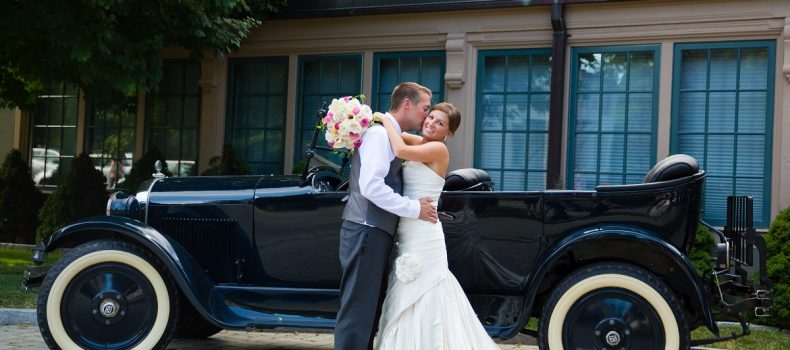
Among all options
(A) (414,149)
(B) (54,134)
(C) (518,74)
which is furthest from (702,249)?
(B) (54,134)

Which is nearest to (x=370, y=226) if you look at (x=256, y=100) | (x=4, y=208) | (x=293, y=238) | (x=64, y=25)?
(x=293, y=238)

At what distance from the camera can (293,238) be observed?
5.52 metres

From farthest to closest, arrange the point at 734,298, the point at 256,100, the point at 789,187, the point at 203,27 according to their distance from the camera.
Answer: the point at 256,100 < the point at 203,27 < the point at 789,187 < the point at 734,298

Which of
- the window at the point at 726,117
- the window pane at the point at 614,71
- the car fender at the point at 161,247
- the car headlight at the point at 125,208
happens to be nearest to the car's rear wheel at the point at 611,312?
the car fender at the point at 161,247

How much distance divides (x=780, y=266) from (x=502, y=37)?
3.99 meters

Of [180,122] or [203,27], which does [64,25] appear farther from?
[180,122]

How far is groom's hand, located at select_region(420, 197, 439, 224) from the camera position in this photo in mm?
4668

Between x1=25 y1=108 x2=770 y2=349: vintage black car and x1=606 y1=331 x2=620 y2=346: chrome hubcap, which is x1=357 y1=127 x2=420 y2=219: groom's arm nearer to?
x1=25 y1=108 x2=770 y2=349: vintage black car

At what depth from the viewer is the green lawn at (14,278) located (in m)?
7.42

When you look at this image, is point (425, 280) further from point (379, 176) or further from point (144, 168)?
point (144, 168)

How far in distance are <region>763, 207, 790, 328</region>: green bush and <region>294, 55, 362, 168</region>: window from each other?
16.9ft

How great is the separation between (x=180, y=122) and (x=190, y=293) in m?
6.89

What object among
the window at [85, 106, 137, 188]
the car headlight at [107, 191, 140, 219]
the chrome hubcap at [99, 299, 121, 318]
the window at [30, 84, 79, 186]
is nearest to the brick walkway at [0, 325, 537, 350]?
the chrome hubcap at [99, 299, 121, 318]

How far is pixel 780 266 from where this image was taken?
7.55m
